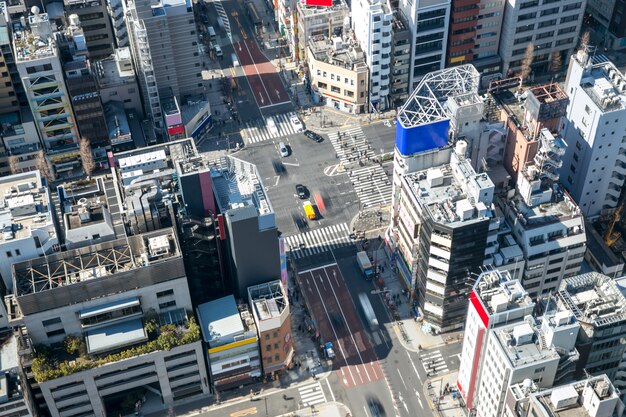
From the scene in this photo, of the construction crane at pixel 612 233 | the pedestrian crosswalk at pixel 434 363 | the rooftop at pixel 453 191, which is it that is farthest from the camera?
the construction crane at pixel 612 233

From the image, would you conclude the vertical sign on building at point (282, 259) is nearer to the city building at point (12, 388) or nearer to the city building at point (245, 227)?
the city building at point (245, 227)

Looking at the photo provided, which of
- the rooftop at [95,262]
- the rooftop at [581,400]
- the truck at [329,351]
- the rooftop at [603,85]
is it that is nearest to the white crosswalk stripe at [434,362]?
the truck at [329,351]

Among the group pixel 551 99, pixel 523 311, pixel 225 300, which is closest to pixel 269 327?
pixel 225 300

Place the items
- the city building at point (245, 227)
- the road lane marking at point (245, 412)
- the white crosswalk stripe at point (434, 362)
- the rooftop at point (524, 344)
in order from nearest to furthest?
the rooftop at point (524, 344), the city building at point (245, 227), the road lane marking at point (245, 412), the white crosswalk stripe at point (434, 362)

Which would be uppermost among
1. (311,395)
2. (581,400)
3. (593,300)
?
(593,300)

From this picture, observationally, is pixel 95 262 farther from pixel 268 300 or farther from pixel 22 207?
pixel 268 300

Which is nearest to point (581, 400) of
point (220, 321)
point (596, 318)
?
point (596, 318)
